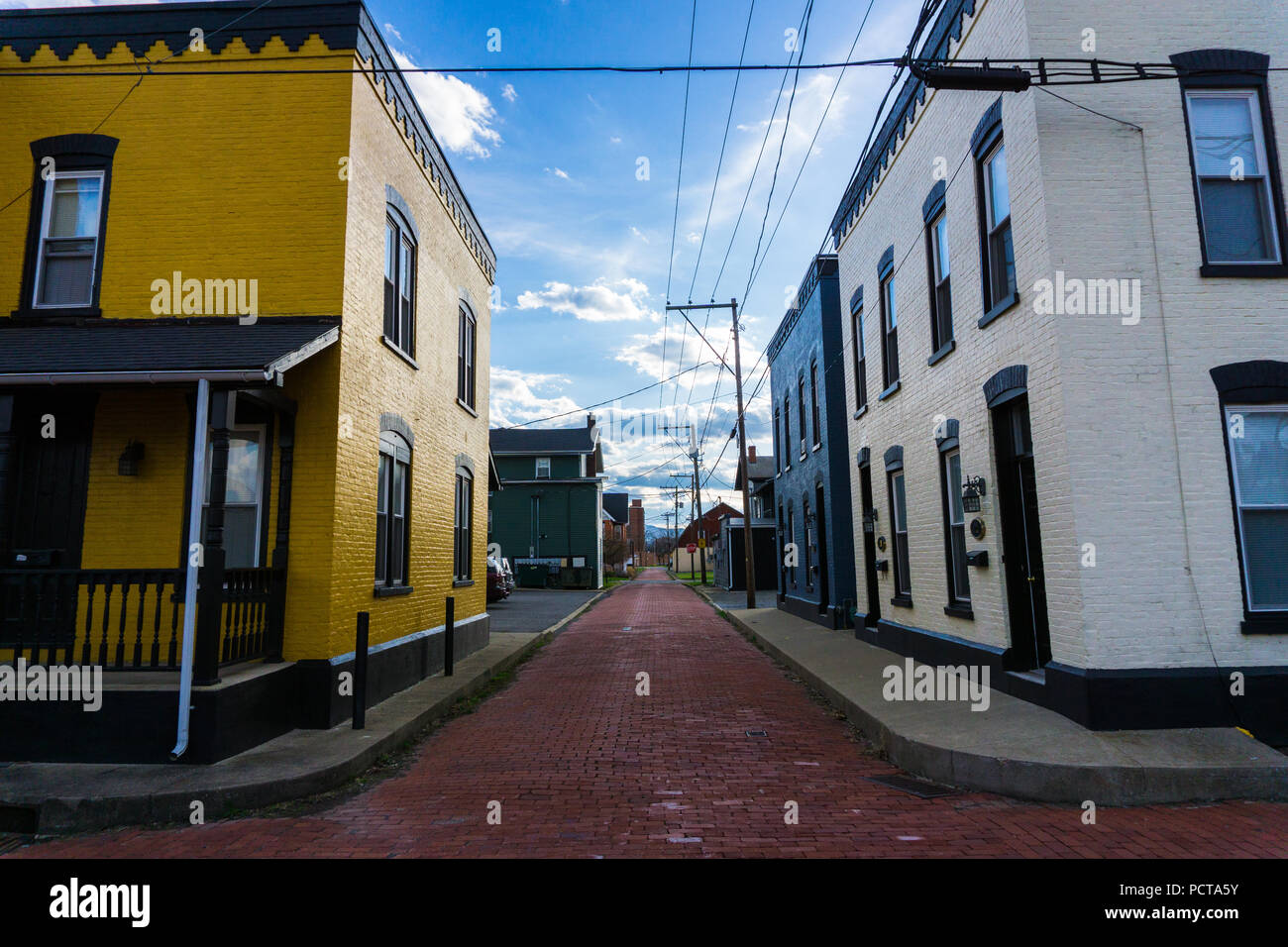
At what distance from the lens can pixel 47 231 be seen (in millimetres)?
8633

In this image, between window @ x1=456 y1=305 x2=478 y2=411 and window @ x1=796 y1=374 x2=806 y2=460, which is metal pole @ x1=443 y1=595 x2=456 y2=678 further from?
window @ x1=796 y1=374 x2=806 y2=460

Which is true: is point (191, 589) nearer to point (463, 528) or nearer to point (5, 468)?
point (5, 468)

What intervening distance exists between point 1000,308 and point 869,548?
263 inches

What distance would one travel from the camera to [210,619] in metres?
6.51

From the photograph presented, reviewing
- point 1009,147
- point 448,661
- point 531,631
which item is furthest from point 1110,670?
point 531,631

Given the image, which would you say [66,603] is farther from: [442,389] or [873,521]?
[873,521]

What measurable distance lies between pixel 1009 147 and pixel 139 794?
9.73 metres

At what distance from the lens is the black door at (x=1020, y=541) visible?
320 inches

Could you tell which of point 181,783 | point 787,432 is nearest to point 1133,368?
point 181,783

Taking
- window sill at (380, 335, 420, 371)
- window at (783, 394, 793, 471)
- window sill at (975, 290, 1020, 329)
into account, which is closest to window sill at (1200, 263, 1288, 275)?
window sill at (975, 290, 1020, 329)

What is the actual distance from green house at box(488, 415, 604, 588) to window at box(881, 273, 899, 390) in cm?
3156

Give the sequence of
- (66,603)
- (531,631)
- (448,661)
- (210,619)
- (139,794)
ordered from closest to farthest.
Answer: (139,794) < (210,619) < (66,603) < (448,661) < (531,631)

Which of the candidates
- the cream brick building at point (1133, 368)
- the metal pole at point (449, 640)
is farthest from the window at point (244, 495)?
the cream brick building at point (1133, 368)

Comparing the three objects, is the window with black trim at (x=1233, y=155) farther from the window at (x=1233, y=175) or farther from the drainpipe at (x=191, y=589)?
the drainpipe at (x=191, y=589)
